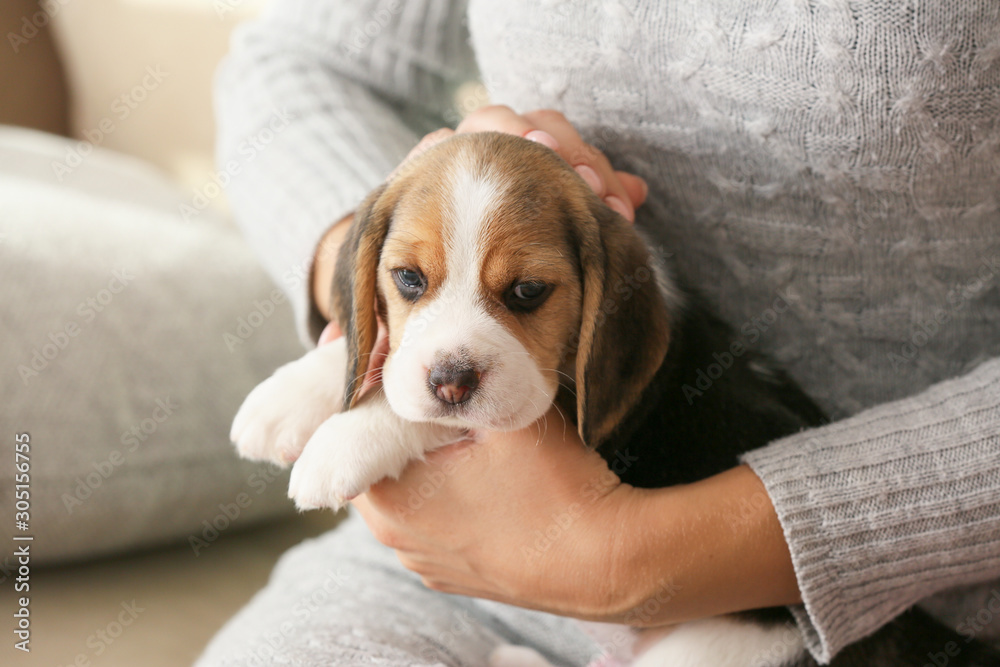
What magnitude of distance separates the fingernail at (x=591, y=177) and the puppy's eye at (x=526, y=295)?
249 mm

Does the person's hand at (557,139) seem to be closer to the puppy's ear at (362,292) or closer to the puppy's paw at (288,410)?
the puppy's ear at (362,292)

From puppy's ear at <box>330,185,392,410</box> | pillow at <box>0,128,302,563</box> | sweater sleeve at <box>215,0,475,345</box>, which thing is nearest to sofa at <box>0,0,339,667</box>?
pillow at <box>0,128,302,563</box>

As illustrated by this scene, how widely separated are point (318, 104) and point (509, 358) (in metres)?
1.15

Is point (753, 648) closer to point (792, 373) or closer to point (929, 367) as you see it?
point (792, 373)

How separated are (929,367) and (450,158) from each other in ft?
3.79

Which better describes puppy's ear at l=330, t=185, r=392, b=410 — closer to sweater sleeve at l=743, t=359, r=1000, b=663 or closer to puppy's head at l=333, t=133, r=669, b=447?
puppy's head at l=333, t=133, r=669, b=447

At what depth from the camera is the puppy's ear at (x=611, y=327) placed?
4.19 feet

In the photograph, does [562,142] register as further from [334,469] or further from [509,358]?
[334,469]

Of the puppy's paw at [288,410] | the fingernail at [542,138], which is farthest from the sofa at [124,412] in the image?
the fingernail at [542,138]

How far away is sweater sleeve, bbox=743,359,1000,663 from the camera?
129 centimetres

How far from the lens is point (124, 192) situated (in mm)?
2650

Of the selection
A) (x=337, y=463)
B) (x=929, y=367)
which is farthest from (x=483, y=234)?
(x=929, y=367)

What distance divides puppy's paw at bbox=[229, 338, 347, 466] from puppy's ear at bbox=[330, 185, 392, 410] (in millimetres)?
69

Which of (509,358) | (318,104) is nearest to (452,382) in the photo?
(509,358)
